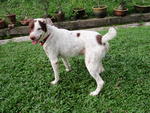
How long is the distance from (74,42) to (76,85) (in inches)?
39.3

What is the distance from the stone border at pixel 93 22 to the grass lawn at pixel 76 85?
104 inches

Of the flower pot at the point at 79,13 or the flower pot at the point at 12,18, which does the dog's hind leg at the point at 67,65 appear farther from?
the flower pot at the point at 12,18

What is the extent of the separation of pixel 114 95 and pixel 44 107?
1.35 m

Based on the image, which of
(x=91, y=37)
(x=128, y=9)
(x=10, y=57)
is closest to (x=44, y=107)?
(x=91, y=37)

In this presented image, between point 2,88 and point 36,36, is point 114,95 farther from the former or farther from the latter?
point 2,88

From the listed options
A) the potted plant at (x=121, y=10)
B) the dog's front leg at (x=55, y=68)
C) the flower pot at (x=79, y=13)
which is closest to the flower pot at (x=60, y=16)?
the flower pot at (x=79, y=13)

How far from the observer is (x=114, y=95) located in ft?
12.5

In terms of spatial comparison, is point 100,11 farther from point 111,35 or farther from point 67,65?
point 111,35

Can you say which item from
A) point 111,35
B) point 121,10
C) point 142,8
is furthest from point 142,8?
point 111,35

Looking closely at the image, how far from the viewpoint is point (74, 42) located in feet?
12.4

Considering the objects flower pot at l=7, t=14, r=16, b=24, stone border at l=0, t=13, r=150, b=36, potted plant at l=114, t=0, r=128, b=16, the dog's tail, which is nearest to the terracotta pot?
stone border at l=0, t=13, r=150, b=36

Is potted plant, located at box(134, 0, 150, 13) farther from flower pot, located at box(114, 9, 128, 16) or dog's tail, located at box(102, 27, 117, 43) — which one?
dog's tail, located at box(102, 27, 117, 43)

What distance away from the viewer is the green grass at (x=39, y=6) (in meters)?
9.23

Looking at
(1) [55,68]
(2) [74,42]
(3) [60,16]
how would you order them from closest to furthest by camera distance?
(2) [74,42], (1) [55,68], (3) [60,16]
